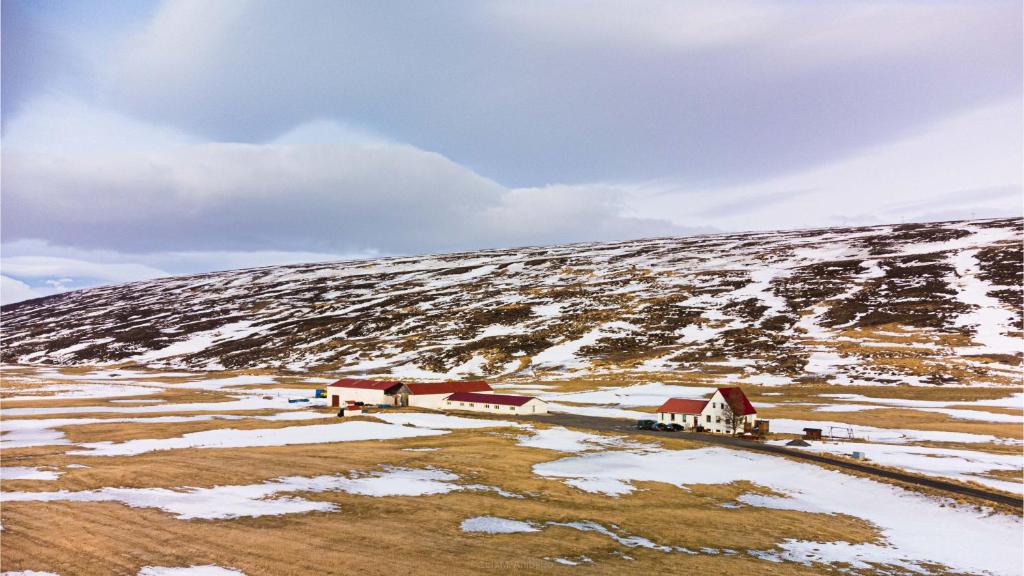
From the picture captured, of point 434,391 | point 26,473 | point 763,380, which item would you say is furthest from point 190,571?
point 763,380

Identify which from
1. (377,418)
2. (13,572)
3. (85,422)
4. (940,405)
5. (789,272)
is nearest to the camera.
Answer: (13,572)

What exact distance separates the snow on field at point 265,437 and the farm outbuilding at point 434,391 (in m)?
16.7

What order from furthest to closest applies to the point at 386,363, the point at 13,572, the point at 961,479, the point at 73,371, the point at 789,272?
Result: 1. the point at 789,272
2. the point at 73,371
3. the point at 386,363
4. the point at 961,479
5. the point at 13,572

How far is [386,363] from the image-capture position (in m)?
120

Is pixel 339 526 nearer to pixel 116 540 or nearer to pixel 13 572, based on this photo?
pixel 116 540

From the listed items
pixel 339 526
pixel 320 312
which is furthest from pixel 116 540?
pixel 320 312

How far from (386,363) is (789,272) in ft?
368

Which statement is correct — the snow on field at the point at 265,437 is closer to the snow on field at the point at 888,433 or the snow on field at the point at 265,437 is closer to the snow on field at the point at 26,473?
the snow on field at the point at 26,473

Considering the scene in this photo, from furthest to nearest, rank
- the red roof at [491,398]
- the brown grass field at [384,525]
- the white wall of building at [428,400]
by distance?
1. the white wall of building at [428,400]
2. the red roof at [491,398]
3. the brown grass field at [384,525]

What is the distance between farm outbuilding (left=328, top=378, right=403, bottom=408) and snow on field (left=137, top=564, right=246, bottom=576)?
5601 centimetres

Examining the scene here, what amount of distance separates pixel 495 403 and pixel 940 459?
43611 mm

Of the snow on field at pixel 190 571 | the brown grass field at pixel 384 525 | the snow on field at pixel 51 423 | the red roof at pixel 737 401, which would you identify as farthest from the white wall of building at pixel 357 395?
the snow on field at pixel 190 571

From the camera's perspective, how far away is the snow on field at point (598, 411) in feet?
219

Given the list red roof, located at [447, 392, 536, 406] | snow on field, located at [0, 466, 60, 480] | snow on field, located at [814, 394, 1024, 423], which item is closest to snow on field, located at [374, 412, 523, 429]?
red roof, located at [447, 392, 536, 406]
